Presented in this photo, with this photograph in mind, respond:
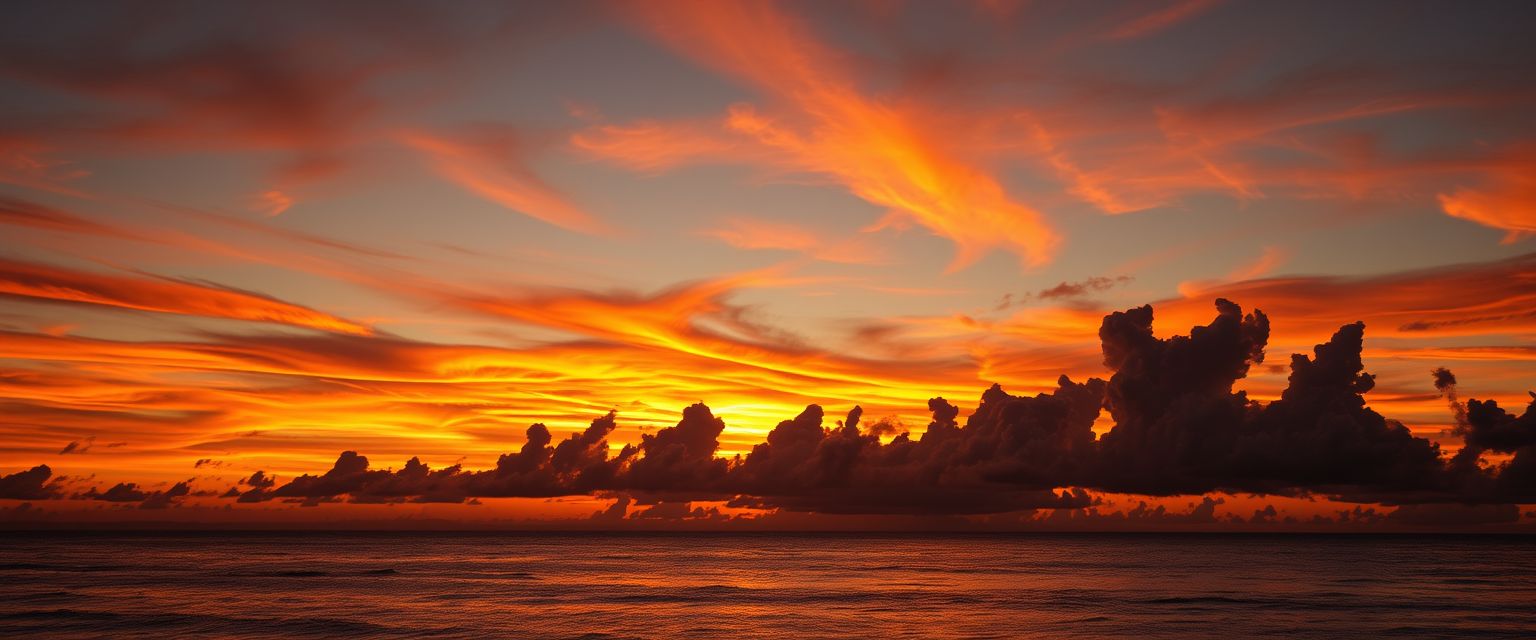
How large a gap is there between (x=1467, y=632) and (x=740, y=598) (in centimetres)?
6336

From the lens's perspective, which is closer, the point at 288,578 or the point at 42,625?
the point at 42,625

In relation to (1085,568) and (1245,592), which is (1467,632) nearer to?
(1245,592)

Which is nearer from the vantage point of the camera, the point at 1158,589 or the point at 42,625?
the point at 42,625

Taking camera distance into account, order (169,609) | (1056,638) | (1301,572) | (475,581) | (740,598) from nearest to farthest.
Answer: (1056,638), (169,609), (740,598), (475,581), (1301,572)

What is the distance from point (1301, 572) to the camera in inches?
6270

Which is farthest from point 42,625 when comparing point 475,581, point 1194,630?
point 1194,630

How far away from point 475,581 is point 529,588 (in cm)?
1488

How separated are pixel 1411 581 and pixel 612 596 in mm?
103412

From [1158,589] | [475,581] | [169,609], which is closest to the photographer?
[169,609]

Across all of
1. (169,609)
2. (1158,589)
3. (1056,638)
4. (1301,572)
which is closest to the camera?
(1056,638)

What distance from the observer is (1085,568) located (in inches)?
6841

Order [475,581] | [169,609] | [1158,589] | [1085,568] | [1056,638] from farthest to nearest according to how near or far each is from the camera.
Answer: [1085,568], [475,581], [1158,589], [169,609], [1056,638]

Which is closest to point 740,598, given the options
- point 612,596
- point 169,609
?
point 612,596

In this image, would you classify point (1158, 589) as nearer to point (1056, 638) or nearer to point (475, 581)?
point (1056, 638)
